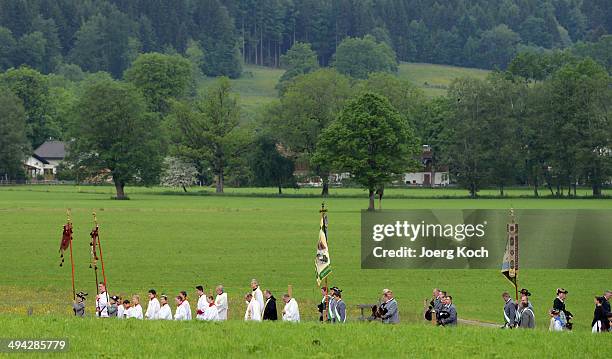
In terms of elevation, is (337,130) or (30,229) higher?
(337,130)

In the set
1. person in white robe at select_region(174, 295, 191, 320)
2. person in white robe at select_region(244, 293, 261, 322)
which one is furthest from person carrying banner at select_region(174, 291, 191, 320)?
person in white robe at select_region(244, 293, 261, 322)

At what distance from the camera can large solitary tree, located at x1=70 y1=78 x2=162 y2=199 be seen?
5615 inches

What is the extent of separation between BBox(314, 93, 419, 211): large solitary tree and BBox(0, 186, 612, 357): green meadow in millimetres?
4006

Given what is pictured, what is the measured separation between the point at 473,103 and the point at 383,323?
126365 millimetres

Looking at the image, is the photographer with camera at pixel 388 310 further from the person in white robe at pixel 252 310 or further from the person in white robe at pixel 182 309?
the person in white robe at pixel 182 309

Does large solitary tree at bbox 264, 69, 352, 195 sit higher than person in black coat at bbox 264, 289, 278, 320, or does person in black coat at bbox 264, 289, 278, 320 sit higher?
large solitary tree at bbox 264, 69, 352, 195

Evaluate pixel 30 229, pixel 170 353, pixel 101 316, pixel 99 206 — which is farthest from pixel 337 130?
pixel 170 353

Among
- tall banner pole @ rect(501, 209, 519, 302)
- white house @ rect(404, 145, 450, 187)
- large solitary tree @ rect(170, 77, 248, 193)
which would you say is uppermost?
large solitary tree @ rect(170, 77, 248, 193)

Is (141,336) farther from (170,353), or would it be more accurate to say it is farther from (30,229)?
(30,229)

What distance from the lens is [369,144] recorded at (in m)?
125

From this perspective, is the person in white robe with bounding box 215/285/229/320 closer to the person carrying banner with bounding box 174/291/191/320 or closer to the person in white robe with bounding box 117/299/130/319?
the person carrying banner with bounding box 174/291/191/320

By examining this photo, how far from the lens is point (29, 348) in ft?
93.0

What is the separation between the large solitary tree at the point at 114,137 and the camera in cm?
14262

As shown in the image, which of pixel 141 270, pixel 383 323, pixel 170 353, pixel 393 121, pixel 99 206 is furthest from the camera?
pixel 393 121
